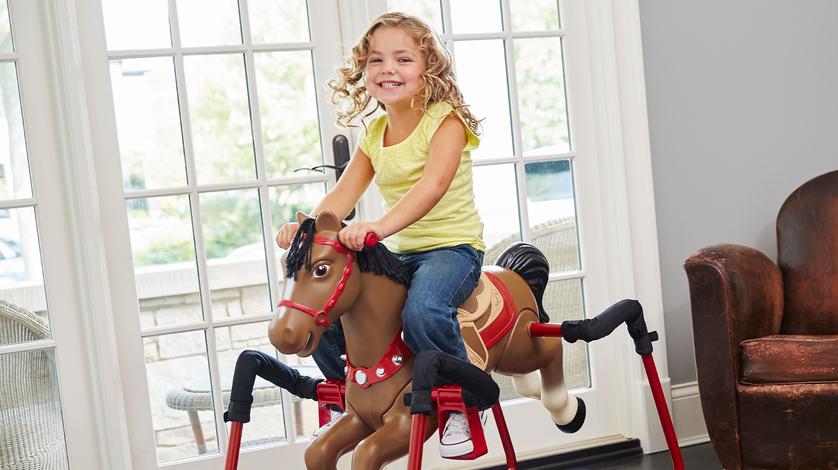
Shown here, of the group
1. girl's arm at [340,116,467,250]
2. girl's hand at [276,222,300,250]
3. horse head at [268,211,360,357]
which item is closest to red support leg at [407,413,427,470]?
horse head at [268,211,360,357]

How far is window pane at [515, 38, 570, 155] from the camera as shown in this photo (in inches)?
118

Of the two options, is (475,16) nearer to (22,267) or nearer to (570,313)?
(570,313)

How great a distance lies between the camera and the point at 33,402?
2.64 metres

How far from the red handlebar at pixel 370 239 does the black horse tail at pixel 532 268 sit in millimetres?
562

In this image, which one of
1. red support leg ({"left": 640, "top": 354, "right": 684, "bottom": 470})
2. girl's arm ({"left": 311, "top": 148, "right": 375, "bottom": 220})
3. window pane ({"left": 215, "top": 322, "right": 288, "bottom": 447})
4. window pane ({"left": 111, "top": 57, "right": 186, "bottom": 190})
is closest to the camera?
girl's arm ({"left": 311, "top": 148, "right": 375, "bottom": 220})

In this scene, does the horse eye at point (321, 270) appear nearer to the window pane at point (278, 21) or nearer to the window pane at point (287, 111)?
the window pane at point (287, 111)

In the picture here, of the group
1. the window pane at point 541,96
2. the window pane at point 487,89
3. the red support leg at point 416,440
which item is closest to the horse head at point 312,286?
the red support leg at point 416,440

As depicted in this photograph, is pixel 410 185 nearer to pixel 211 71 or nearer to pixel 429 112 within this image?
pixel 429 112

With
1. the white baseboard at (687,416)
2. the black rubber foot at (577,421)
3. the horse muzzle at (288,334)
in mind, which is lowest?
the white baseboard at (687,416)

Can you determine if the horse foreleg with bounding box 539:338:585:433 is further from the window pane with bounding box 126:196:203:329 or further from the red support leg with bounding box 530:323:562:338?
the window pane with bounding box 126:196:203:329

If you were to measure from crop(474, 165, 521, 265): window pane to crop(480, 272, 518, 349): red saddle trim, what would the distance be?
873mm

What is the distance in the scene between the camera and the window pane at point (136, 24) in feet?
8.75

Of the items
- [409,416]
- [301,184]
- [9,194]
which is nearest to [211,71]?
[301,184]

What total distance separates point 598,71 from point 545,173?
0.38m
